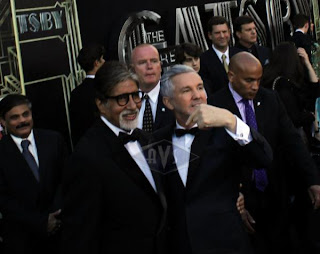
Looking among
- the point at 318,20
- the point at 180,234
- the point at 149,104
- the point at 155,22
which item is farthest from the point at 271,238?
the point at 318,20

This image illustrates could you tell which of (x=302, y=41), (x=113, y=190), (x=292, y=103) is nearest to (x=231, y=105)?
(x=292, y=103)

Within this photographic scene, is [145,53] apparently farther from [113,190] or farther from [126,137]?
[113,190]

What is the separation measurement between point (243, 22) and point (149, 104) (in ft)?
12.1

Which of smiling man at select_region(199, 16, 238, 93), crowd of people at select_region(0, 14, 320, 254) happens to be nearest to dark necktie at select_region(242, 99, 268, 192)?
crowd of people at select_region(0, 14, 320, 254)

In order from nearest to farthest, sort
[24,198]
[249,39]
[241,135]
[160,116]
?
[241,135] < [24,198] < [160,116] < [249,39]

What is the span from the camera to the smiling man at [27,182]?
15.4 feet

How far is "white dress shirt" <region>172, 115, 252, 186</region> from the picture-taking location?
3256 millimetres

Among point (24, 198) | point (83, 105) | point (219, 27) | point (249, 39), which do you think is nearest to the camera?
point (24, 198)

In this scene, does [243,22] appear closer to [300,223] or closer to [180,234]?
[300,223]

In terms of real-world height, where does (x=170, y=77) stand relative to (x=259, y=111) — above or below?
above

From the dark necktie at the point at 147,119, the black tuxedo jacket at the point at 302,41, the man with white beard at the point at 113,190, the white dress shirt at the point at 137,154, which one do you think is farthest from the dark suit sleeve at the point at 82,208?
the black tuxedo jacket at the point at 302,41

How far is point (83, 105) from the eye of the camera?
6.13 m

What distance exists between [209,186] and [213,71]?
13.8 ft

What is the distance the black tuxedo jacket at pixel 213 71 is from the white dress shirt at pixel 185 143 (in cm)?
385
